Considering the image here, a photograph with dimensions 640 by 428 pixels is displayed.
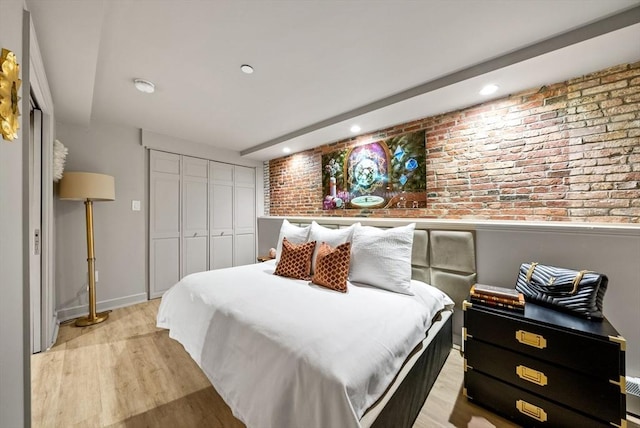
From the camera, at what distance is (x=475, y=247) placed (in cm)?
207

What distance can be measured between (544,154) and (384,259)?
1717 mm

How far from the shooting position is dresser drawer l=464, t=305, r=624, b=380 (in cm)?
120

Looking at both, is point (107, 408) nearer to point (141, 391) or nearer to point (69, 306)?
point (141, 391)

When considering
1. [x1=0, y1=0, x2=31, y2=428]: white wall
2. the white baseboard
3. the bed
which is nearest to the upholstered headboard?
the bed

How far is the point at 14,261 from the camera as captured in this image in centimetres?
103

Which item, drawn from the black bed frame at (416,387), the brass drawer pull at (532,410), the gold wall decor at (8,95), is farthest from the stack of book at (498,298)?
the gold wall decor at (8,95)

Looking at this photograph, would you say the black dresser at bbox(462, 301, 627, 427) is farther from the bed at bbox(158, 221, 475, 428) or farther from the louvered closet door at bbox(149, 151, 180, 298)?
the louvered closet door at bbox(149, 151, 180, 298)

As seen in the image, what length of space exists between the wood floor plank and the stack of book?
2.19 ft

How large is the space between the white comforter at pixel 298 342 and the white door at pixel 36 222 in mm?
1318

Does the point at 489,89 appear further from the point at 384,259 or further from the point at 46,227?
the point at 46,227

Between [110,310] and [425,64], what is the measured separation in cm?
456

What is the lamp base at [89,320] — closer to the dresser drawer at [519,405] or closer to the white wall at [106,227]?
the white wall at [106,227]

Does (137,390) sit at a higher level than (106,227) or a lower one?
lower

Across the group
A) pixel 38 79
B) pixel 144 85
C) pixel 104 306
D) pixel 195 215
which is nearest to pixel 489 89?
pixel 144 85
